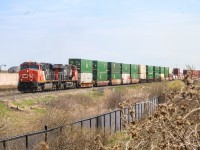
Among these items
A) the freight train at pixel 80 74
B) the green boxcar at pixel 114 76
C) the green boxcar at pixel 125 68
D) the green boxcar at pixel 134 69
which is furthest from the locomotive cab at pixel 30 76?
the green boxcar at pixel 134 69

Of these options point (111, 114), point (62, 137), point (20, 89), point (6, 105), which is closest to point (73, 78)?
point (20, 89)

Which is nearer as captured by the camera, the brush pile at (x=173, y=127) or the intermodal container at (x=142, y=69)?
the brush pile at (x=173, y=127)

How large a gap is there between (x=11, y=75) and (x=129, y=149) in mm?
68050

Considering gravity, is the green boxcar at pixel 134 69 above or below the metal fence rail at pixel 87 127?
above

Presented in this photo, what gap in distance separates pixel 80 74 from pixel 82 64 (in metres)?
2.06

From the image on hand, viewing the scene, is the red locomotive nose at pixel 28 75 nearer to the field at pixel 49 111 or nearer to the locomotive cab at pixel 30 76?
the locomotive cab at pixel 30 76

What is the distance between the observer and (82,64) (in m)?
63.9

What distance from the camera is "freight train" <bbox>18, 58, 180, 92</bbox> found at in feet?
156

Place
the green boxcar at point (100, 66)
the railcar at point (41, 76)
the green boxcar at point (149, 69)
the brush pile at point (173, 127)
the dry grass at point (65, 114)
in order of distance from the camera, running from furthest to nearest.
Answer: the green boxcar at point (149, 69) → the green boxcar at point (100, 66) → the railcar at point (41, 76) → the dry grass at point (65, 114) → the brush pile at point (173, 127)

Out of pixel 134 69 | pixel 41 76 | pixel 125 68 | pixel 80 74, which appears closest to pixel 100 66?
pixel 80 74

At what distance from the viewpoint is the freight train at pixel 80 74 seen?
156 feet

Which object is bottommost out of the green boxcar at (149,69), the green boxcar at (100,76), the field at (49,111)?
the field at (49,111)

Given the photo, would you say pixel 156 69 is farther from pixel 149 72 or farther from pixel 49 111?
pixel 49 111

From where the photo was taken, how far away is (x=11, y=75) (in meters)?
71.4
